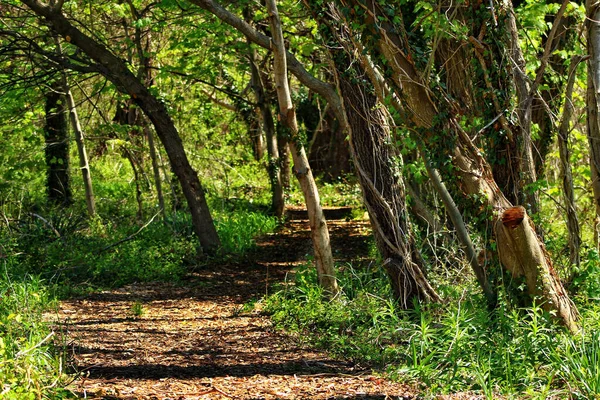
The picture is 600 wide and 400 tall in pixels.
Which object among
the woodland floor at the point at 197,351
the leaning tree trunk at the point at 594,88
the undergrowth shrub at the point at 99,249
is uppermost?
the leaning tree trunk at the point at 594,88

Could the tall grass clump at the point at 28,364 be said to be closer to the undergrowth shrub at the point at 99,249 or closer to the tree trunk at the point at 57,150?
the undergrowth shrub at the point at 99,249

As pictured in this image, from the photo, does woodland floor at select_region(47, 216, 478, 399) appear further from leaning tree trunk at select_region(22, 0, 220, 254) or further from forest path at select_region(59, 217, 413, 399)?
leaning tree trunk at select_region(22, 0, 220, 254)

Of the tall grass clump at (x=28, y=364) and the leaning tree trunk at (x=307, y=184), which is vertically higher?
the leaning tree trunk at (x=307, y=184)

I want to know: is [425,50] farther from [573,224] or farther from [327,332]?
[327,332]

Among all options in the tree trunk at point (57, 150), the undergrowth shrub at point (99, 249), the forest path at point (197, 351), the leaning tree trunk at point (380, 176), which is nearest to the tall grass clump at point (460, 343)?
the forest path at point (197, 351)

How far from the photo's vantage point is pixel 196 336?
792 cm

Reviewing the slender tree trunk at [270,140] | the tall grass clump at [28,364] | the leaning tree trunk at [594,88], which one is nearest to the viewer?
the tall grass clump at [28,364]

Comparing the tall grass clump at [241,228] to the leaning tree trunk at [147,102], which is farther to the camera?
the tall grass clump at [241,228]

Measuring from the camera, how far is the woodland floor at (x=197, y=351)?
576 centimetres

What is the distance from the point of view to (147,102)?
39.8 feet

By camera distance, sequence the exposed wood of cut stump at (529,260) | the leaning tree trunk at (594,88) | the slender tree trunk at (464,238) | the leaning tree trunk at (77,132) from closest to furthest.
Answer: the exposed wood of cut stump at (529,260) → the leaning tree trunk at (594,88) → the slender tree trunk at (464,238) → the leaning tree trunk at (77,132)

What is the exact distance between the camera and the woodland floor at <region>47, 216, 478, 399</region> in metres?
5.76

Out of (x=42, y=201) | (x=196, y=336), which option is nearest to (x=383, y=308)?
(x=196, y=336)

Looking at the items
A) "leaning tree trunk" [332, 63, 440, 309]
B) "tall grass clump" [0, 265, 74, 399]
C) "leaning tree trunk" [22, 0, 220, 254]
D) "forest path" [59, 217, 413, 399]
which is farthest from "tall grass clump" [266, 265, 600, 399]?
"leaning tree trunk" [22, 0, 220, 254]
